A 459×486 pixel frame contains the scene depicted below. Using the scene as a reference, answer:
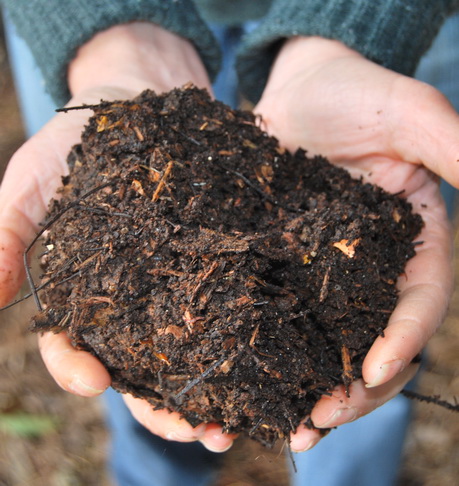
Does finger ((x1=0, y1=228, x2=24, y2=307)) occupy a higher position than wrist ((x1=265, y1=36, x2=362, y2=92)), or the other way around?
wrist ((x1=265, y1=36, x2=362, y2=92))

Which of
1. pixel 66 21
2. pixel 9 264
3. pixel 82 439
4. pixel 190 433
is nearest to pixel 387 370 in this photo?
pixel 190 433

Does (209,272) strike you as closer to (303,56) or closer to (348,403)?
(348,403)

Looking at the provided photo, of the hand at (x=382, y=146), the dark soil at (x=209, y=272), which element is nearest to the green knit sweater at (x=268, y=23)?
the hand at (x=382, y=146)

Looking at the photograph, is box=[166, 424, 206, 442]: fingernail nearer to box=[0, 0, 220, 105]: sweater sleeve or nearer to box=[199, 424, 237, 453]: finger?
box=[199, 424, 237, 453]: finger

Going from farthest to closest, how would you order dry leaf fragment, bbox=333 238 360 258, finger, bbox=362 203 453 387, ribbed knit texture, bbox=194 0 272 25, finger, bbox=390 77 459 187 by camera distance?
ribbed knit texture, bbox=194 0 272 25
finger, bbox=390 77 459 187
dry leaf fragment, bbox=333 238 360 258
finger, bbox=362 203 453 387

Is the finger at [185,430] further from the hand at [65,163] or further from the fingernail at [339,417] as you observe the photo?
the fingernail at [339,417]

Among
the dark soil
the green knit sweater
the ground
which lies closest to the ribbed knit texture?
the green knit sweater
